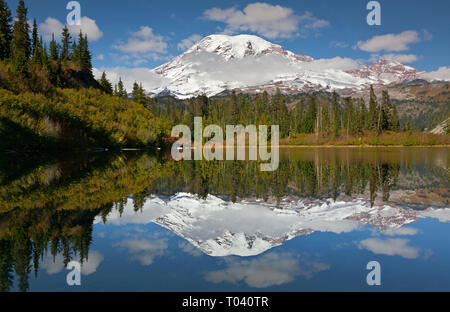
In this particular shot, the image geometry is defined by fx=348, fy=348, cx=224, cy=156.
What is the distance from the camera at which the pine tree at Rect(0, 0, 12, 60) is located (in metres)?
73.1

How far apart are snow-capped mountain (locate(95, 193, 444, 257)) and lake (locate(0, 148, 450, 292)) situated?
0.09 feet

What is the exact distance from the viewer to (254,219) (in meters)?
9.18

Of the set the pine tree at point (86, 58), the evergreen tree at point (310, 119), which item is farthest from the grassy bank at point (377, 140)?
the pine tree at point (86, 58)

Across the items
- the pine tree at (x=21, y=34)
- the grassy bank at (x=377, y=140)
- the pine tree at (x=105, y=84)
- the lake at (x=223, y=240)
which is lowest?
the lake at (x=223, y=240)

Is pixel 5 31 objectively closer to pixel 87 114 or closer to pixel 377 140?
pixel 87 114

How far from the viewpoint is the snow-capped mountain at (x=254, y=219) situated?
693 centimetres

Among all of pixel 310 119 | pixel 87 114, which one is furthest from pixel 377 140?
pixel 87 114

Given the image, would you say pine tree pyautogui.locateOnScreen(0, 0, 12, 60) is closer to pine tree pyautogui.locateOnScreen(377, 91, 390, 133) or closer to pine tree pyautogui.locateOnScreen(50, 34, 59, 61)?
pine tree pyautogui.locateOnScreen(50, 34, 59, 61)

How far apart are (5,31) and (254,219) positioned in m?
85.9

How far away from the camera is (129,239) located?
282 inches

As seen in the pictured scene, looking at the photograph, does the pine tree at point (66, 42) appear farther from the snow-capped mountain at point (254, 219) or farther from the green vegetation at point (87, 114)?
the snow-capped mountain at point (254, 219)

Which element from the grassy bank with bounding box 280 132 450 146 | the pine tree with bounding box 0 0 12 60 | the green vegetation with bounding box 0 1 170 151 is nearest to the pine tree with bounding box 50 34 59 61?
the green vegetation with bounding box 0 1 170 151

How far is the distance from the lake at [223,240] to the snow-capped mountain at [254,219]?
0.03m

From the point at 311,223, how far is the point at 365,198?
426 cm
